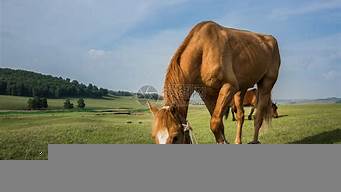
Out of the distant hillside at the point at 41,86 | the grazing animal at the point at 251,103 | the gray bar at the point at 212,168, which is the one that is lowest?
the gray bar at the point at 212,168

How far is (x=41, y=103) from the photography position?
3.21 meters

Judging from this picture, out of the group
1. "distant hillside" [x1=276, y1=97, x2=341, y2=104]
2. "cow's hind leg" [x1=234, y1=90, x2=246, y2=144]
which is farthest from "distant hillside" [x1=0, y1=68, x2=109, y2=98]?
"distant hillside" [x1=276, y1=97, x2=341, y2=104]

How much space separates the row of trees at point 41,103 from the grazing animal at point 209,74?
3.62 feet

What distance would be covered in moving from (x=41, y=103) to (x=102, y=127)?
50 centimetres

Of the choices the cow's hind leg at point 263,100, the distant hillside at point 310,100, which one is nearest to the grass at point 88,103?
the cow's hind leg at point 263,100

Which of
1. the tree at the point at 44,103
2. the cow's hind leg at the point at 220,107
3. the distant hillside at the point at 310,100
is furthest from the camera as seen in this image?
the distant hillside at the point at 310,100

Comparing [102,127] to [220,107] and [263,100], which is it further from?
[263,100]

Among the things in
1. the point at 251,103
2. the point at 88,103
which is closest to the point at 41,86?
the point at 88,103

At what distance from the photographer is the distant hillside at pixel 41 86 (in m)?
3.14

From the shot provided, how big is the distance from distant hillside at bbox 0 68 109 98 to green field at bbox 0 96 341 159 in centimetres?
6

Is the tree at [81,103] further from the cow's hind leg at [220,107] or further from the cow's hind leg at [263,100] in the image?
the cow's hind leg at [263,100]

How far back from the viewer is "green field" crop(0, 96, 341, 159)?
117 inches

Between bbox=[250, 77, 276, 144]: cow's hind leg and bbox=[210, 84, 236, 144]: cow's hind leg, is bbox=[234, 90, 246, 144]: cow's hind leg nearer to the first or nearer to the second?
bbox=[250, 77, 276, 144]: cow's hind leg

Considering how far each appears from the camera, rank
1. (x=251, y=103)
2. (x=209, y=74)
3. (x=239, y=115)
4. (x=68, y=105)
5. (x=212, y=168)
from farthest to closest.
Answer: (x=251, y=103), (x=68, y=105), (x=239, y=115), (x=209, y=74), (x=212, y=168)
